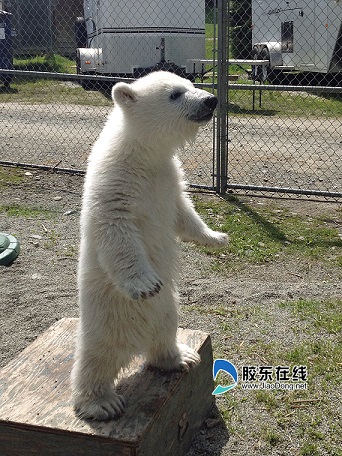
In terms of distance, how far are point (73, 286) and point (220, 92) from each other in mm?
2870

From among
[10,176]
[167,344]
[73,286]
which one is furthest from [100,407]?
[10,176]

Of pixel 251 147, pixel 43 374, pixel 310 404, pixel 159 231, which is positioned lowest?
pixel 251 147

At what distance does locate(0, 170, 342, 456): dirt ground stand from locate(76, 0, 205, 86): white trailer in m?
7.27

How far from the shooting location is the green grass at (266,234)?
523 cm

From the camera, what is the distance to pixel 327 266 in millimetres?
5023

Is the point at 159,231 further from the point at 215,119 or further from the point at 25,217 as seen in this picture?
the point at 215,119

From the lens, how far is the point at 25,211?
21.0 ft

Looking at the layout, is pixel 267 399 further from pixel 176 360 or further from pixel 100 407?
pixel 100 407

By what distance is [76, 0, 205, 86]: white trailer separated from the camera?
12461mm

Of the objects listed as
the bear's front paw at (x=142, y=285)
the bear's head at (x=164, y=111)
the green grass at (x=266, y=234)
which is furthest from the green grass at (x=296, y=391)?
the bear's head at (x=164, y=111)

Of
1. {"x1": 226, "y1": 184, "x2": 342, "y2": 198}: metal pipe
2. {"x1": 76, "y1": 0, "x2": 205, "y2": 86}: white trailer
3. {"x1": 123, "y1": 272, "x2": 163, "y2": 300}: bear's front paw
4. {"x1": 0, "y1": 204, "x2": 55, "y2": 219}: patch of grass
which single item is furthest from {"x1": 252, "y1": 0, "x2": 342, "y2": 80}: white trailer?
{"x1": 123, "y1": 272, "x2": 163, "y2": 300}: bear's front paw

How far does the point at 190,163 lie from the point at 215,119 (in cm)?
128

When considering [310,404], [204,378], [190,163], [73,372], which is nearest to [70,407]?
[73,372]

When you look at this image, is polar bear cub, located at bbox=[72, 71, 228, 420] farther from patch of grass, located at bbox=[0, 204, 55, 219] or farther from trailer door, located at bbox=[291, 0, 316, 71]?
trailer door, located at bbox=[291, 0, 316, 71]
